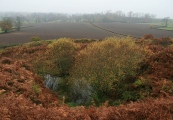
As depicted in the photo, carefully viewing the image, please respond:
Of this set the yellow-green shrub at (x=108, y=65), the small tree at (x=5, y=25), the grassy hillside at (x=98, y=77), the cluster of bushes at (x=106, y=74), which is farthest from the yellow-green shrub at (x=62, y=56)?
the small tree at (x=5, y=25)

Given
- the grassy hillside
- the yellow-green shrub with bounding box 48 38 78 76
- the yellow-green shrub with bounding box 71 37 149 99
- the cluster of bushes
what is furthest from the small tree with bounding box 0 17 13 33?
the yellow-green shrub with bounding box 71 37 149 99

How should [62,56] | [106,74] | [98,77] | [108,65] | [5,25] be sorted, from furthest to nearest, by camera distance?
1. [5,25]
2. [62,56]
3. [108,65]
4. [98,77]
5. [106,74]

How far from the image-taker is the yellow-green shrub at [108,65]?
69.6 feet

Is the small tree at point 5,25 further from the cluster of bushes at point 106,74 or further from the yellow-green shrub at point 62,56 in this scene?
the cluster of bushes at point 106,74

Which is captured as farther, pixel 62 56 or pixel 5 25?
pixel 5 25

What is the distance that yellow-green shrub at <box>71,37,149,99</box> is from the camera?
21219 millimetres

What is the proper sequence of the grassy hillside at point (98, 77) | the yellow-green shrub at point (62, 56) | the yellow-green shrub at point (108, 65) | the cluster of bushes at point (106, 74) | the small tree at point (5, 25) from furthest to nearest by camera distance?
the small tree at point (5, 25), the yellow-green shrub at point (62, 56), the yellow-green shrub at point (108, 65), the cluster of bushes at point (106, 74), the grassy hillside at point (98, 77)

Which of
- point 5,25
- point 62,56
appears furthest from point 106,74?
point 5,25

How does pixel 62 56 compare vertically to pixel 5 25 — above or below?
below

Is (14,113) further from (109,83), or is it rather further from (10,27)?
(10,27)

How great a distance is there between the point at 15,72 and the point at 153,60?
55.7 feet

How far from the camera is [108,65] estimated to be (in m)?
21.7

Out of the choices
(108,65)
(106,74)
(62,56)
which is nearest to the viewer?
(106,74)

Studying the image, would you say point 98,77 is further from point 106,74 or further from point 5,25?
point 5,25
